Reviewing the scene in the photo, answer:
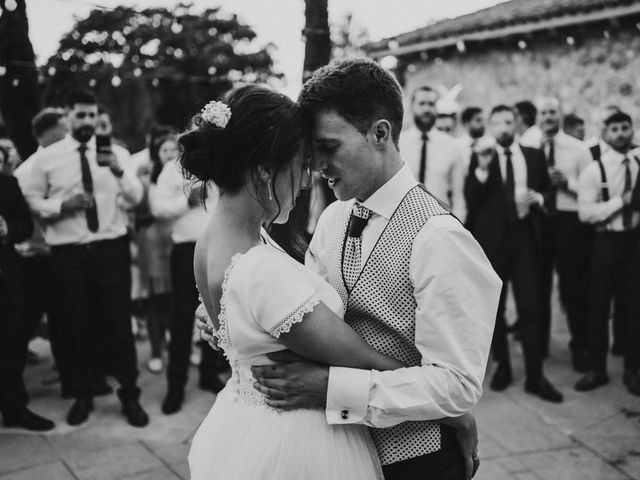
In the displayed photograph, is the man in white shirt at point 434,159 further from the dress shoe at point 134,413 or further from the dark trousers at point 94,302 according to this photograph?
the dress shoe at point 134,413

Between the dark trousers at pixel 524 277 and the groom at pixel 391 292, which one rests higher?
the groom at pixel 391 292

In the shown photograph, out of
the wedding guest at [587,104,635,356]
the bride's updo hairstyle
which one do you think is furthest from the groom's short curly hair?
A: the wedding guest at [587,104,635,356]

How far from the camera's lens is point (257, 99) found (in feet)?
5.38

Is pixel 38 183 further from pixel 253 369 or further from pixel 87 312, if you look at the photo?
pixel 253 369

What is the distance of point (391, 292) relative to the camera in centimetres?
173

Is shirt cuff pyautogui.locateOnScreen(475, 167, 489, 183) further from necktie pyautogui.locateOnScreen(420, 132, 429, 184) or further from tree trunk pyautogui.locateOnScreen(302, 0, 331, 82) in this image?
tree trunk pyautogui.locateOnScreen(302, 0, 331, 82)

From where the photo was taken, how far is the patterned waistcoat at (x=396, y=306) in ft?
5.65

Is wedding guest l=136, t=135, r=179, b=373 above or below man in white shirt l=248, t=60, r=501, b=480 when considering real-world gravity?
below

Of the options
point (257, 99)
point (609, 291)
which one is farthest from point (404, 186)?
point (609, 291)

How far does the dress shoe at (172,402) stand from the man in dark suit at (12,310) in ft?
2.47

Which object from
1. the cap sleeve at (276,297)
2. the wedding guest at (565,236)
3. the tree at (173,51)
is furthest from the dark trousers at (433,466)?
the tree at (173,51)

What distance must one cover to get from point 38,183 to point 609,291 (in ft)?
14.2

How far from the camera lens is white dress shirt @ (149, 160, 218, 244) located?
473 cm

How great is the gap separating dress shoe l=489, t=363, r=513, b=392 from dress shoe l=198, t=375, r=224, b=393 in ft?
6.93
